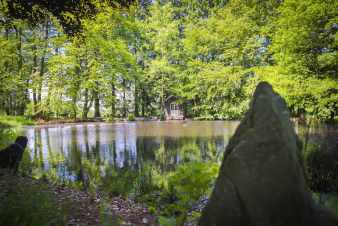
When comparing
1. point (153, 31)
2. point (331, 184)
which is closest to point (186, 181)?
point (331, 184)

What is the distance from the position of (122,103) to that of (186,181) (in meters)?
36.3

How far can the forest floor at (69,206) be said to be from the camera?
11.3ft

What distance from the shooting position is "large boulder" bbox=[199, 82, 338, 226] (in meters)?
2.67

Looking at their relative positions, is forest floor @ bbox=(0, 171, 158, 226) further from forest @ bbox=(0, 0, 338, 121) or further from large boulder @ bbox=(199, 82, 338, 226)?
forest @ bbox=(0, 0, 338, 121)

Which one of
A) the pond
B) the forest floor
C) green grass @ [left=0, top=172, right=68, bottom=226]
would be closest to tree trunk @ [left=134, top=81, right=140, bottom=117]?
the pond

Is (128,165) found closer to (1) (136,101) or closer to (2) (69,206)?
(2) (69,206)

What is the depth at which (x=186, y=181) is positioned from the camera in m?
3.70

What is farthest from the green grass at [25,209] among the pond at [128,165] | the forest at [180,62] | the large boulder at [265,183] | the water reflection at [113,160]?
the forest at [180,62]

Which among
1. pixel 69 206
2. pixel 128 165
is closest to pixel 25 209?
pixel 69 206

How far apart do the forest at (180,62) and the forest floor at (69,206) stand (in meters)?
10.9

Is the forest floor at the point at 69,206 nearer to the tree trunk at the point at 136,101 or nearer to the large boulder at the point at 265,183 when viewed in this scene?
the large boulder at the point at 265,183

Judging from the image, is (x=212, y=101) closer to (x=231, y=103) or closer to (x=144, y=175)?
(x=231, y=103)

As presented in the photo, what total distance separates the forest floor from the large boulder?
2.00 meters

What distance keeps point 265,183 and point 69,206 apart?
3266 mm
